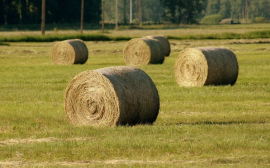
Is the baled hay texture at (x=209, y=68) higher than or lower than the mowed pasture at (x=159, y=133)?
higher

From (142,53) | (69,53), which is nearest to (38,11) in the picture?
(69,53)

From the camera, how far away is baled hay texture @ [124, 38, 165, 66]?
34.5 metres

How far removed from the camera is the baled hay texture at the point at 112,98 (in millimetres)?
13859

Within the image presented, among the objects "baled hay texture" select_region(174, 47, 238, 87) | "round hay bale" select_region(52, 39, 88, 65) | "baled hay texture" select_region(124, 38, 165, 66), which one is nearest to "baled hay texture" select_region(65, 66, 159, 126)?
"baled hay texture" select_region(174, 47, 238, 87)

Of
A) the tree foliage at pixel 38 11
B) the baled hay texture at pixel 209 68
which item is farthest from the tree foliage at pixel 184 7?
the baled hay texture at pixel 209 68

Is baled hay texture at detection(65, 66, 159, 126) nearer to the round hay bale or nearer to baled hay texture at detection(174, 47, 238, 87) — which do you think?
baled hay texture at detection(174, 47, 238, 87)

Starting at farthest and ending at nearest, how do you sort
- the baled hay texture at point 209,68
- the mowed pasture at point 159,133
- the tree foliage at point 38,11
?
the tree foliage at point 38,11 < the baled hay texture at point 209,68 < the mowed pasture at point 159,133

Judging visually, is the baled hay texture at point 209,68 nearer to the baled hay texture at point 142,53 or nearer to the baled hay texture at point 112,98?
the baled hay texture at point 112,98

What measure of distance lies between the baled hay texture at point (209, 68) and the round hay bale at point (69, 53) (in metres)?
13.1

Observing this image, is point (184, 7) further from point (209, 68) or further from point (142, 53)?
point (209, 68)

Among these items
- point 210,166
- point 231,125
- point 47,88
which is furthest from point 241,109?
point 47,88

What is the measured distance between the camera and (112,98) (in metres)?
13.9

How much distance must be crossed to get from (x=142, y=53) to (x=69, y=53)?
4286 millimetres

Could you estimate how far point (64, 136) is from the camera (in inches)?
523
